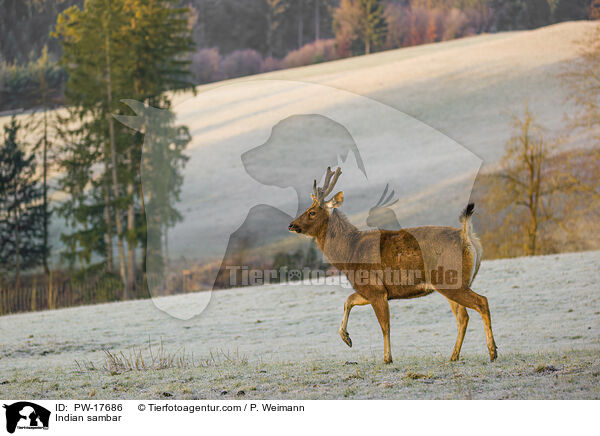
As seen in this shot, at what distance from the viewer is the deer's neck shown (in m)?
5.20

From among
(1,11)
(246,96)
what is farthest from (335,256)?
(1,11)

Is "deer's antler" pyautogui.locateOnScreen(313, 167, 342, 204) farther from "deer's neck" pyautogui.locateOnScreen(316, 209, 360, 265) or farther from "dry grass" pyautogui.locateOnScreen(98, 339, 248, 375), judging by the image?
"dry grass" pyautogui.locateOnScreen(98, 339, 248, 375)

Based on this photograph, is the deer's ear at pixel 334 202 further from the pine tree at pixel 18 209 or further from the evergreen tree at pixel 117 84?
the pine tree at pixel 18 209

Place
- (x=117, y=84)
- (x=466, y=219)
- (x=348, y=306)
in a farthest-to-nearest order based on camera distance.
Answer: (x=117, y=84)
(x=348, y=306)
(x=466, y=219)

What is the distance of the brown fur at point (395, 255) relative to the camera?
5.01 meters

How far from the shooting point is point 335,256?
521 cm

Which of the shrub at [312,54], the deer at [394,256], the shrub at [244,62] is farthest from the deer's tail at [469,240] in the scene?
the shrub at [244,62]

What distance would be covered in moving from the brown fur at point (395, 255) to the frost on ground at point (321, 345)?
0.52 metres

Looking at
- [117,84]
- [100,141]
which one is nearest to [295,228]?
[117,84]

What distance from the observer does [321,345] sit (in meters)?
7.80

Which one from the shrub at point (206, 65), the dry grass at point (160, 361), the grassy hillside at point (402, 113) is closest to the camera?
the dry grass at point (160, 361)

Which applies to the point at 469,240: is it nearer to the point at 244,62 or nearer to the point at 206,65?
the point at 244,62
